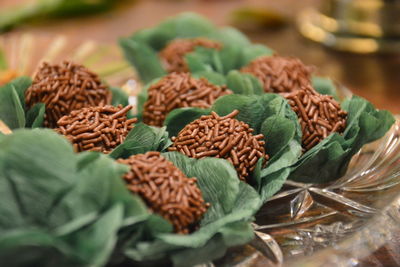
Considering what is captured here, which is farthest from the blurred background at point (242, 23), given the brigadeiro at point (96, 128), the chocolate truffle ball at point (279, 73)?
the brigadeiro at point (96, 128)

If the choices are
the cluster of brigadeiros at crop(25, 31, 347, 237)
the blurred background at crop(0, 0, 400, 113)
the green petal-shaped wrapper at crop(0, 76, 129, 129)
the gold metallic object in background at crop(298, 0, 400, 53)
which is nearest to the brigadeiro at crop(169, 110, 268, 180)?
the cluster of brigadeiros at crop(25, 31, 347, 237)

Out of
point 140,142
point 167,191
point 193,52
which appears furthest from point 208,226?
point 193,52

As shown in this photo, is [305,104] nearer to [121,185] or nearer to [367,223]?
[367,223]

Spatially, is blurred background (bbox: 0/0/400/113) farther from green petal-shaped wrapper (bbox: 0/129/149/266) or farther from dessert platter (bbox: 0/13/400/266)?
green petal-shaped wrapper (bbox: 0/129/149/266)

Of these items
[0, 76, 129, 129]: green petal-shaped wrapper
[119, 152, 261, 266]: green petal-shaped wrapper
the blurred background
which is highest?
[0, 76, 129, 129]: green petal-shaped wrapper

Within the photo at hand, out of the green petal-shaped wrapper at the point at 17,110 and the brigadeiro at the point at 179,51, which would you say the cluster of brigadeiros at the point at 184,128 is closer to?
the green petal-shaped wrapper at the point at 17,110

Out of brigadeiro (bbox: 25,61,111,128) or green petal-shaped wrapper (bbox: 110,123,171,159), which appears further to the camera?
brigadeiro (bbox: 25,61,111,128)

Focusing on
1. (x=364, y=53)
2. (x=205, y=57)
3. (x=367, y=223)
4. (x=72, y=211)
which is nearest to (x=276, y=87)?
(x=205, y=57)
